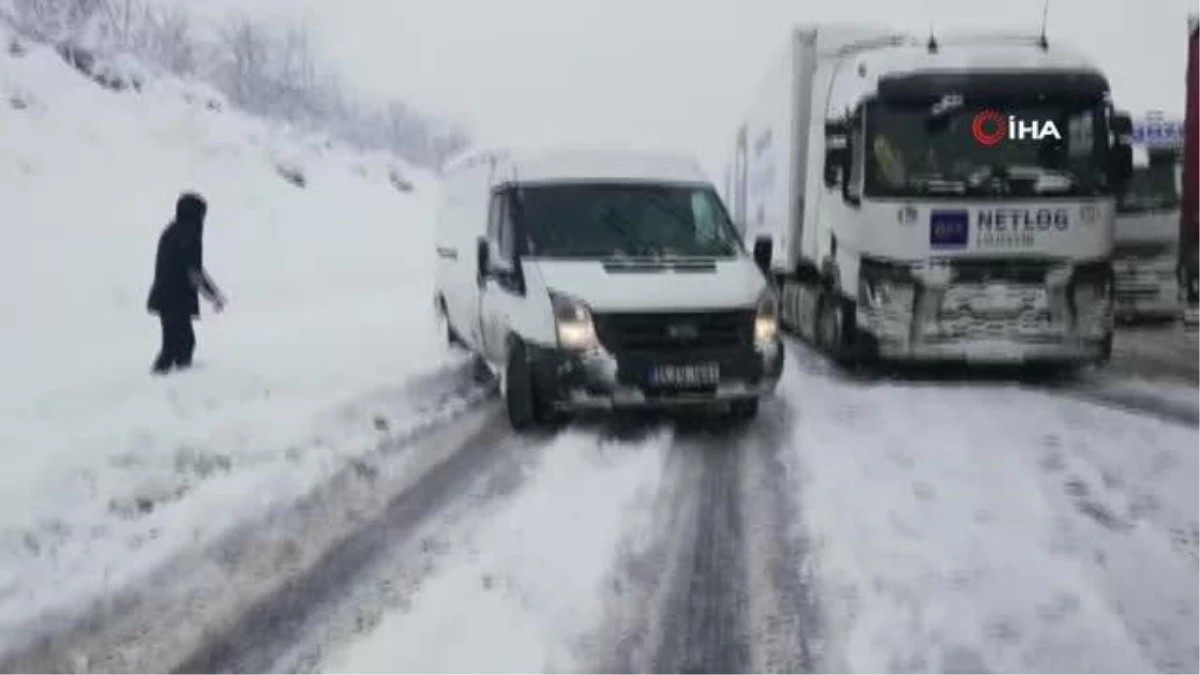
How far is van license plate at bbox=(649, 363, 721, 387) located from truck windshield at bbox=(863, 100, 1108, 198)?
11.4 ft

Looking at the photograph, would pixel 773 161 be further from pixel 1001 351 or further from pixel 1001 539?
pixel 1001 539

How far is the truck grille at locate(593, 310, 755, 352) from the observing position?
330 inches

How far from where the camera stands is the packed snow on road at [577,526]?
14.4ft

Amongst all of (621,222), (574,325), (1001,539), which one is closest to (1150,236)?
(621,222)

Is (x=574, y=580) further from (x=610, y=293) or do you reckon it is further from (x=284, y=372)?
(x=284, y=372)

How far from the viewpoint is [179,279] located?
36.6 ft

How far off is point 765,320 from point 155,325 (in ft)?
36.1

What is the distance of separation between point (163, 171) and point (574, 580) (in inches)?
1058

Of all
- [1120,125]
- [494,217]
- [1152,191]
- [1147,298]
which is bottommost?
[1147,298]

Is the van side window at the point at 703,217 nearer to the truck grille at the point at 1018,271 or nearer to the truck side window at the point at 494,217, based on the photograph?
the truck side window at the point at 494,217

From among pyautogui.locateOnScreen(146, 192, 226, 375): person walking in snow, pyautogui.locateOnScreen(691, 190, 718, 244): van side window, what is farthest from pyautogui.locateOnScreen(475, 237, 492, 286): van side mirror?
pyautogui.locateOnScreen(146, 192, 226, 375): person walking in snow

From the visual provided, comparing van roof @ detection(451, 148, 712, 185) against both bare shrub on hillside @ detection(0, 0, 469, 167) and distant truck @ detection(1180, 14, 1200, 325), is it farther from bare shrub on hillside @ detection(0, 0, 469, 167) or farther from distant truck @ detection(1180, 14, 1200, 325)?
bare shrub on hillside @ detection(0, 0, 469, 167)

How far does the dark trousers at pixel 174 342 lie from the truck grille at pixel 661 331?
4.97m

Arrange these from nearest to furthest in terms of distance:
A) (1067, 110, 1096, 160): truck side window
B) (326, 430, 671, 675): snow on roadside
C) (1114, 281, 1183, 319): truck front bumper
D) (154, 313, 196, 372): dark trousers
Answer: (326, 430, 671, 675): snow on roadside → (1067, 110, 1096, 160): truck side window → (154, 313, 196, 372): dark trousers → (1114, 281, 1183, 319): truck front bumper
